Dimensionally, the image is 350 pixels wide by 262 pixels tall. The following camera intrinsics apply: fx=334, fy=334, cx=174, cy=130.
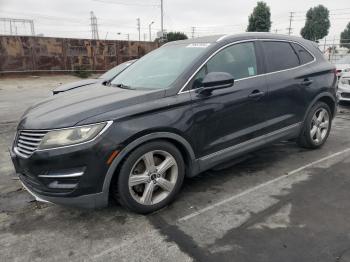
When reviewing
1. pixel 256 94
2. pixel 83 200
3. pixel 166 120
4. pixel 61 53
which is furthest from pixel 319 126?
pixel 61 53

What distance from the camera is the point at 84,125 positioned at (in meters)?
2.86

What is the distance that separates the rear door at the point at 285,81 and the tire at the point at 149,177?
1.52 metres

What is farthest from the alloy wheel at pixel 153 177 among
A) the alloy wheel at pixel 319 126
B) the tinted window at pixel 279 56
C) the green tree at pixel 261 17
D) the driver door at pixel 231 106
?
the green tree at pixel 261 17

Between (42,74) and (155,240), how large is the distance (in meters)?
21.8

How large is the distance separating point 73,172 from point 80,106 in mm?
651

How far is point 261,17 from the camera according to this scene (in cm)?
3978

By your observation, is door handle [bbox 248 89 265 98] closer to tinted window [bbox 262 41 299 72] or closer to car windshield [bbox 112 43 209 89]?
tinted window [bbox 262 41 299 72]

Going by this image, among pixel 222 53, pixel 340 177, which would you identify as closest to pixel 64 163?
pixel 222 53

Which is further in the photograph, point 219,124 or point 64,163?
point 219,124

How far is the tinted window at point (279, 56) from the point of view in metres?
4.25

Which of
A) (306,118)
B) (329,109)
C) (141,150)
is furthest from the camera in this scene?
(329,109)

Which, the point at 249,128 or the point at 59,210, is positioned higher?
the point at 249,128

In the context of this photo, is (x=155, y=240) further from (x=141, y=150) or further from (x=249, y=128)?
(x=249, y=128)

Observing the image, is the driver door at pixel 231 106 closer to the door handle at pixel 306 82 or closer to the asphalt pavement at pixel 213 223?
the asphalt pavement at pixel 213 223
